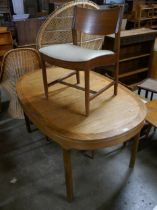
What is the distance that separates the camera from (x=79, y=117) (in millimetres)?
1424

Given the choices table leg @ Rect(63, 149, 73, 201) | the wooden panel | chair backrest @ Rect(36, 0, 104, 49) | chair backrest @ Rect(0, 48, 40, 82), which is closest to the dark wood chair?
table leg @ Rect(63, 149, 73, 201)

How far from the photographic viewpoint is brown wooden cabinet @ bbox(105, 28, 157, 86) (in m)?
2.95

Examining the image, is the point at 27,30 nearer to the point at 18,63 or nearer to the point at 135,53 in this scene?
the point at 18,63

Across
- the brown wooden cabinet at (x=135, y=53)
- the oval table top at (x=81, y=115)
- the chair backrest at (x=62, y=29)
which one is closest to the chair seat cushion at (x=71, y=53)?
the oval table top at (x=81, y=115)

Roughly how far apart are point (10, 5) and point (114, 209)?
463 cm

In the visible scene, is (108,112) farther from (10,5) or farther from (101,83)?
(10,5)

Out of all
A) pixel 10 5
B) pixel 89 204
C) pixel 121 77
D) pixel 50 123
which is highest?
pixel 10 5

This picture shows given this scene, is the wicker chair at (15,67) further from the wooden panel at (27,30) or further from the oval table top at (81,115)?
the wooden panel at (27,30)

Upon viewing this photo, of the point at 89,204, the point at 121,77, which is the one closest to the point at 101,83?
the point at 89,204

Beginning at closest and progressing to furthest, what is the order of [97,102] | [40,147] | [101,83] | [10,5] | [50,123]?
[50,123] < [97,102] < [101,83] < [40,147] < [10,5]

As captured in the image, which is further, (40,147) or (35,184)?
(40,147)

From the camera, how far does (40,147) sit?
2053 millimetres

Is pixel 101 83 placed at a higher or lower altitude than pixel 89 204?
higher

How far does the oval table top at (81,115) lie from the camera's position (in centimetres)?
125
